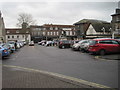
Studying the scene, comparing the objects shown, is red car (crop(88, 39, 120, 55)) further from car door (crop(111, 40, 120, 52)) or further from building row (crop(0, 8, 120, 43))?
building row (crop(0, 8, 120, 43))

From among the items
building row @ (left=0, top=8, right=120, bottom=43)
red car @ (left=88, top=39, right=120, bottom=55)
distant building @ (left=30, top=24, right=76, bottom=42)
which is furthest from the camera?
distant building @ (left=30, top=24, right=76, bottom=42)

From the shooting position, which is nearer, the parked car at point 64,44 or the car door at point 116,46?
the car door at point 116,46

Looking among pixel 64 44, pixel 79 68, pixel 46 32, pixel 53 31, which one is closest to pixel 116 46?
pixel 79 68

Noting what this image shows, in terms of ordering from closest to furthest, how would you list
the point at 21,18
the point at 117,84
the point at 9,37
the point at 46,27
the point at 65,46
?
the point at 117,84
the point at 65,46
the point at 21,18
the point at 9,37
the point at 46,27

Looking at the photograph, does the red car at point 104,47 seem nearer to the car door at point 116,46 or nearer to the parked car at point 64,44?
the car door at point 116,46

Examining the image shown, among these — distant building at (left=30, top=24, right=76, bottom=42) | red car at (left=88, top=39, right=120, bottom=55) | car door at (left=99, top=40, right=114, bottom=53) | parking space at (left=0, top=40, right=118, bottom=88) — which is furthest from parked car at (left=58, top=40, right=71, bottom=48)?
distant building at (left=30, top=24, right=76, bottom=42)

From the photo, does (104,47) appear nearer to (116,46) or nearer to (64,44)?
(116,46)

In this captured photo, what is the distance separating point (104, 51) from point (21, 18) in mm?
62188

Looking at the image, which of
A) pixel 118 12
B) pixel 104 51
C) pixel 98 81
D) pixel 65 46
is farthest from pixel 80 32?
pixel 98 81

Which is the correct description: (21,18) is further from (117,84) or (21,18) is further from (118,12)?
(117,84)

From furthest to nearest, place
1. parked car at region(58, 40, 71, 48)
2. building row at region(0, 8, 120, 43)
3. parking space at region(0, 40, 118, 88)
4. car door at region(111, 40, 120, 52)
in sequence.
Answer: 1. building row at region(0, 8, 120, 43)
2. parked car at region(58, 40, 71, 48)
3. car door at region(111, 40, 120, 52)
4. parking space at region(0, 40, 118, 88)

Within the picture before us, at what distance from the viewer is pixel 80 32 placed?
75.0 meters

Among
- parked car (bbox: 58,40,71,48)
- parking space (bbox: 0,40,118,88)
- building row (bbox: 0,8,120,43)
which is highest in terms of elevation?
building row (bbox: 0,8,120,43)

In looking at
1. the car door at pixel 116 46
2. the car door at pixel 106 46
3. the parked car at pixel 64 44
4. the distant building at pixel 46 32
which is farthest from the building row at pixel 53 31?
the car door at pixel 106 46
